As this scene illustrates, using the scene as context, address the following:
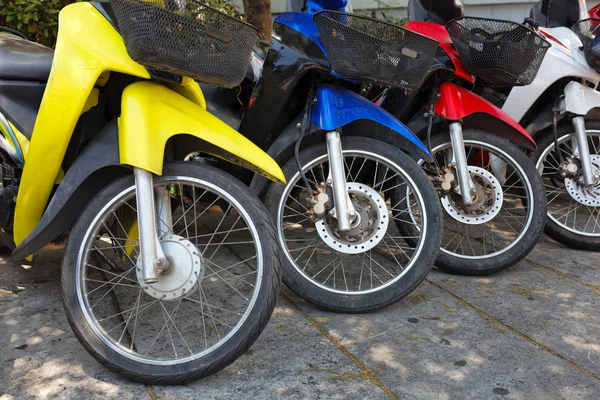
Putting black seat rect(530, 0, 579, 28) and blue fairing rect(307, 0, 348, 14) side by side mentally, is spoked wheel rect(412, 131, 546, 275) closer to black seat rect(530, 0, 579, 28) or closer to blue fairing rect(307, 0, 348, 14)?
blue fairing rect(307, 0, 348, 14)

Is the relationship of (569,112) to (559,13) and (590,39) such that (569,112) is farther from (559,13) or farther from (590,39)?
(559,13)

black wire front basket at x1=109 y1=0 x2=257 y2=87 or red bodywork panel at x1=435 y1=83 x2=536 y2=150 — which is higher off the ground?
black wire front basket at x1=109 y1=0 x2=257 y2=87

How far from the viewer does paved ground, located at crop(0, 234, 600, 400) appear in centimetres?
250

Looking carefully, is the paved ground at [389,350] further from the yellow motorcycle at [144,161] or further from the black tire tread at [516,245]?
the yellow motorcycle at [144,161]

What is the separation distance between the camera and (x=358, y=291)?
10.5ft

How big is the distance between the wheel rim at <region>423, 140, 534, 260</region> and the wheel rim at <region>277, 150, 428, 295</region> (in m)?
0.34

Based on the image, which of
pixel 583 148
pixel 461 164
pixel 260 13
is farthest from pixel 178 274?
pixel 260 13

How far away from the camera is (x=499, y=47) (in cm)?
351

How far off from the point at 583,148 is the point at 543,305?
1.32 metres

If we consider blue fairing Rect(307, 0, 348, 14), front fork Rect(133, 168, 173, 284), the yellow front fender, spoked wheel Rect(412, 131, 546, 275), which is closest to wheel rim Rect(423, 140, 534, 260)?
spoked wheel Rect(412, 131, 546, 275)

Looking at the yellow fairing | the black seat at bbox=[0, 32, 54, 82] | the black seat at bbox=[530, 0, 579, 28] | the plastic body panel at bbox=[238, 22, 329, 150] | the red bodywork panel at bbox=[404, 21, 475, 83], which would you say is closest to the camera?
the yellow fairing

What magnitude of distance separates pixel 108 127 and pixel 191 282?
2.28ft

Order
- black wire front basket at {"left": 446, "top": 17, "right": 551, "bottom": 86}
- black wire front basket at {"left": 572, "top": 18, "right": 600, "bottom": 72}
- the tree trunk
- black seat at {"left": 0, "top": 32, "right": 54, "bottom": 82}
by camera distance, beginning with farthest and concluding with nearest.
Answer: the tree trunk, black wire front basket at {"left": 572, "top": 18, "right": 600, "bottom": 72}, black wire front basket at {"left": 446, "top": 17, "right": 551, "bottom": 86}, black seat at {"left": 0, "top": 32, "right": 54, "bottom": 82}

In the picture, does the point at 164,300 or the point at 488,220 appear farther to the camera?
the point at 488,220
